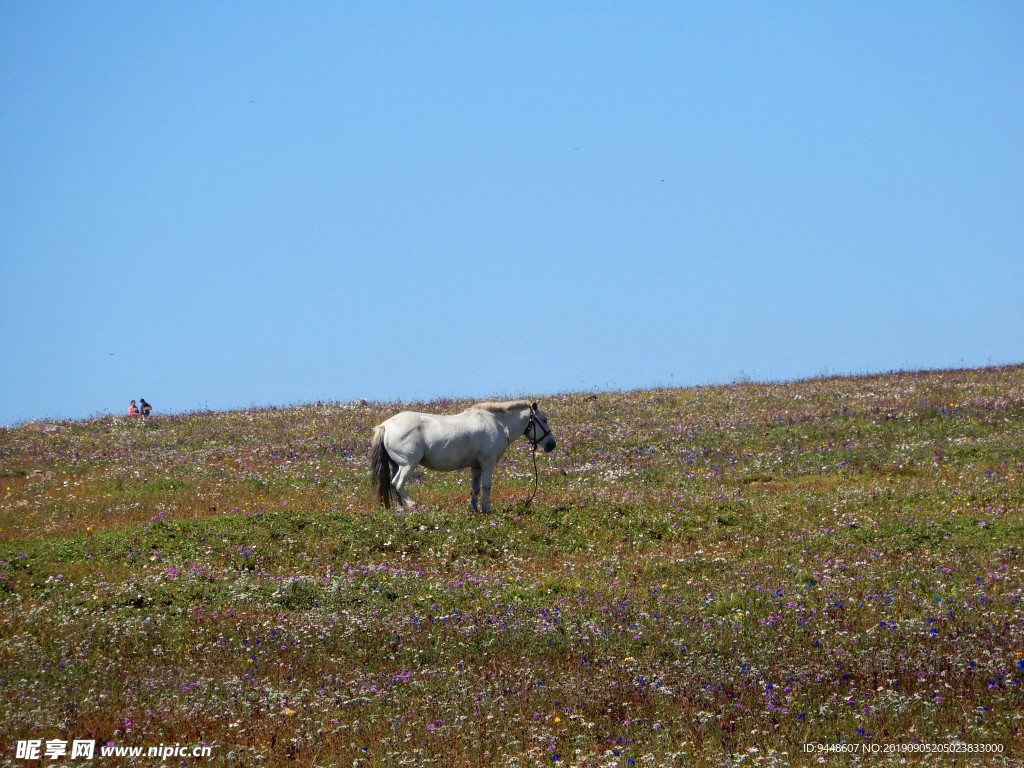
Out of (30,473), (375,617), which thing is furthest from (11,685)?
(30,473)

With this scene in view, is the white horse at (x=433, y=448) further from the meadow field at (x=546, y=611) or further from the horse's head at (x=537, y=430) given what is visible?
the meadow field at (x=546, y=611)

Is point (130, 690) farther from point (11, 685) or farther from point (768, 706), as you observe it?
point (768, 706)

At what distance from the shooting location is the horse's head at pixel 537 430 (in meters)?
23.5

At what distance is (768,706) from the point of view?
1002 cm

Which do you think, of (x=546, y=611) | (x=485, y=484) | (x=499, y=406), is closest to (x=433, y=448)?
(x=485, y=484)

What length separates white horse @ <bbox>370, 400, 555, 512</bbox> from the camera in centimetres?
2195

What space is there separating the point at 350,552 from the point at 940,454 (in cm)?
1692

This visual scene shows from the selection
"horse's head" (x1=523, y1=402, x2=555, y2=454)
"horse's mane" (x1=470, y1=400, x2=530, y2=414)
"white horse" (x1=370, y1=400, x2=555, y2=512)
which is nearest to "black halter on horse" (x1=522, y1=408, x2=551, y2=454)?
"horse's head" (x1=523, y1=402, x2=555, y2=454)

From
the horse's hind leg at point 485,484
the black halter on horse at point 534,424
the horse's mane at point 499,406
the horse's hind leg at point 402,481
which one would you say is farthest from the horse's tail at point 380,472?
the black halter on horse at point 534,424

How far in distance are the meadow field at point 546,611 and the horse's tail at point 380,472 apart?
89 centimetres

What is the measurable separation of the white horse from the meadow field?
0.98 m

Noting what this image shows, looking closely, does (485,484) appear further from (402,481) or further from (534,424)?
(534,424)

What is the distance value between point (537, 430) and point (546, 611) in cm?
945

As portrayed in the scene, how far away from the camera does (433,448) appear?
2206 centimetres
